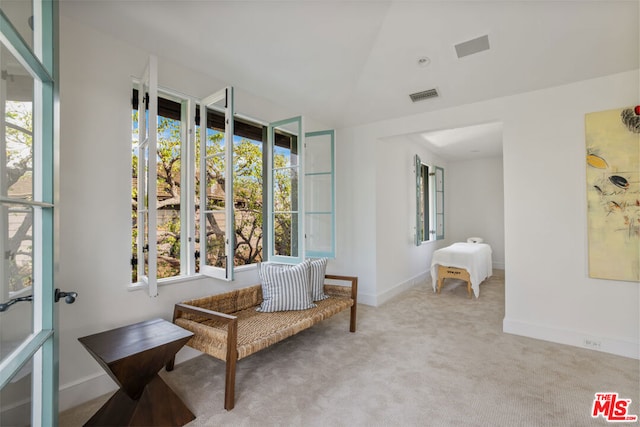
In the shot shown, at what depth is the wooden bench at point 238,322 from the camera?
198cm

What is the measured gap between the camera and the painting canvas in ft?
8.82

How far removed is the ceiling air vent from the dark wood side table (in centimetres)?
326

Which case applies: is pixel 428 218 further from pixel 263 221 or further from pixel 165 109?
pixel 165 109

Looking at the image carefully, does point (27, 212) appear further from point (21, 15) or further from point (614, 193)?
point (614, 193)

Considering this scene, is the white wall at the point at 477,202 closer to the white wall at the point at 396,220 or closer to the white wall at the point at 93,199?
the white wall at the point at 396,220

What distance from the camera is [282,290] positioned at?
2.88 meters

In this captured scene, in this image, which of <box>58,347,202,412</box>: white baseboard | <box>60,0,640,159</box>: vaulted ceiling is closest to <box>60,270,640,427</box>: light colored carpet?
<box>58,347,202,412</box>: white baseboard

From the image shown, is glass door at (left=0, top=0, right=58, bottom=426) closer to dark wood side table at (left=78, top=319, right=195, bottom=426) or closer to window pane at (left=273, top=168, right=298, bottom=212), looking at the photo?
dark wood side table at (left=78, top=319, right=195, bottom=426)

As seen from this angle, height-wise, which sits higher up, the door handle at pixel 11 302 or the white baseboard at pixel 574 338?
the door handle at pixel 11 302

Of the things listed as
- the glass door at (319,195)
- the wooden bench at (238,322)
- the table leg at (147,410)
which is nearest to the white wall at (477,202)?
the glass door at (319,195)

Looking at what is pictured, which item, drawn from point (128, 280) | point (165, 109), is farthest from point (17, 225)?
point (165, 109)

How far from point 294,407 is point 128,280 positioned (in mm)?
1484

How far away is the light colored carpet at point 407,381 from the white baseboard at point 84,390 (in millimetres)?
55

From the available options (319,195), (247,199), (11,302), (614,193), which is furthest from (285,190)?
(614,193)
